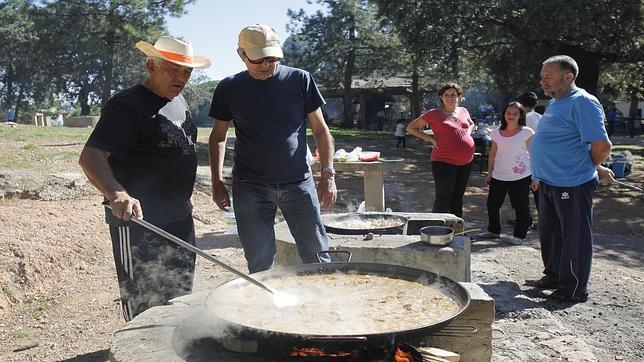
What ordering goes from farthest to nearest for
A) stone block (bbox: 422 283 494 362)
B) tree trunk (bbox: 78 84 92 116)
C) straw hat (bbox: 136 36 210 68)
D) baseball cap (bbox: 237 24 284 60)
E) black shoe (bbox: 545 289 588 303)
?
1. tree trunk (bbox: 78 84 92 116)
2. black shoe (bbox: 545 289 588 303)
3. baseball cap (bbox: 237 24 284 60)
4. straw hat (bbox: 136 36 210 68)
5. stone block (bbox: 422 283 494 362)

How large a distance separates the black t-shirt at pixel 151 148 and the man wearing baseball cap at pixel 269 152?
0.93 feet

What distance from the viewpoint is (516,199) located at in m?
6.14

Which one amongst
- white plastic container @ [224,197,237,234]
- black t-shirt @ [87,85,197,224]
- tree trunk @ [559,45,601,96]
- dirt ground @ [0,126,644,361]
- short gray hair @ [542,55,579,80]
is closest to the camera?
black t-shirt @ [87,85,197,224]

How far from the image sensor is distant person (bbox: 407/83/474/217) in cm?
545

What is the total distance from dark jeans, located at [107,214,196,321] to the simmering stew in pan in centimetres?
70

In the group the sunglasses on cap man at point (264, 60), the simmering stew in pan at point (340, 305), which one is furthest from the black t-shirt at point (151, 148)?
the simmering stew in pan at point (340, 305)

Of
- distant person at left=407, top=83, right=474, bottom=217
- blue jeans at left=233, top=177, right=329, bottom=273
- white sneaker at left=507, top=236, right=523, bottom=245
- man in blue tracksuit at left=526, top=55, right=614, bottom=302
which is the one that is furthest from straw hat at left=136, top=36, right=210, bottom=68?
white sneaker at left=507, top=236, right=523, bottom=245

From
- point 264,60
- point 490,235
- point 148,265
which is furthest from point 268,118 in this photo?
point 490,235

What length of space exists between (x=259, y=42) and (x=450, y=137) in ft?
9.91

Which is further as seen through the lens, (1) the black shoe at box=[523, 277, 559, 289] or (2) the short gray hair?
(1) the black shoe at box=[523, 277, 559, 289]

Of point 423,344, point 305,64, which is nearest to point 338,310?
point 423,344

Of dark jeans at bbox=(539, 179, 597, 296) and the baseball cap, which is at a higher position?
the baseball cap

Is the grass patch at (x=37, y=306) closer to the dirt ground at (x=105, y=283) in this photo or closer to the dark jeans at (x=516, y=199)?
the dirt ground at (x=105, y=283)

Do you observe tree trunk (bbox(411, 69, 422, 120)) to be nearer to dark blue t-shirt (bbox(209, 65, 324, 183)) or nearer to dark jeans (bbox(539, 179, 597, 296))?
dark jeans (bbox(539, 179, 597, 296))
